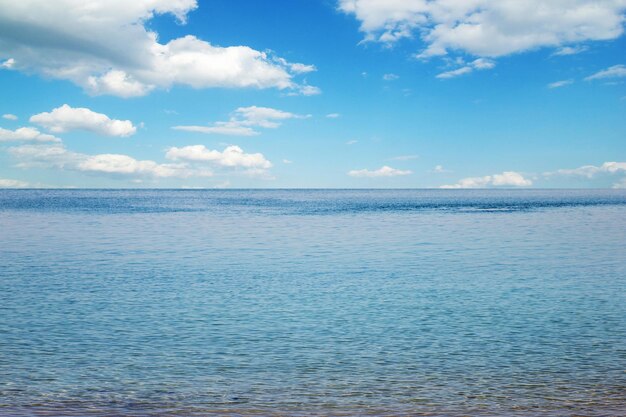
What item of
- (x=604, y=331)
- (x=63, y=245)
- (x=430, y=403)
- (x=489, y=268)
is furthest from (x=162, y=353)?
(x=63, y=245)

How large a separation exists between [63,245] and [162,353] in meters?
36.7

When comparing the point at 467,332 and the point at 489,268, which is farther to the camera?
the point at 489,268

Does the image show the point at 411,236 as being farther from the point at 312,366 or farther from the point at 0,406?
the point at 0,406

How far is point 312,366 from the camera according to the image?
15.9 meters

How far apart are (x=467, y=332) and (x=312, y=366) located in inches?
267

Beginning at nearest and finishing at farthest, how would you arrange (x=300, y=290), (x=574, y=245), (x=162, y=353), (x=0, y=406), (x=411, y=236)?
(x=0, y=406) → (x=162, y=353) → (x=300, y=290) → (x=574, y=245) → (x=411, y=236)

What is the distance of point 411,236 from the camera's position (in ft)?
192

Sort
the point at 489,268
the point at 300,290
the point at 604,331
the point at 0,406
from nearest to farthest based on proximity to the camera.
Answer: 1. the point at 0,406
2. the point at 604,331
3. the point at 300,290
4. the point at 489,268

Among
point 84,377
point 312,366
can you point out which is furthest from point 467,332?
point 84,377

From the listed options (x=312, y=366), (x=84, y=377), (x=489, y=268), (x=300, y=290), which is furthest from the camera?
(x=489, y=268)

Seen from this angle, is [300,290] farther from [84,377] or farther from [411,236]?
[411,236]

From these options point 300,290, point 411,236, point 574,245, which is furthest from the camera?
point 411,236

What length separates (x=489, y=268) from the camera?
35594 mm

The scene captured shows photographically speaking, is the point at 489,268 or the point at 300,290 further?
the point at 489,268
